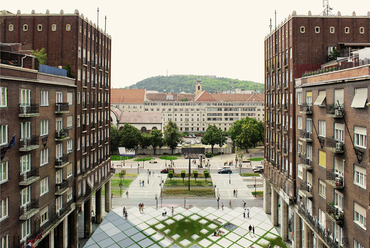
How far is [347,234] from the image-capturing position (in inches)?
781

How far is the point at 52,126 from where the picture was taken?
86.6 feet

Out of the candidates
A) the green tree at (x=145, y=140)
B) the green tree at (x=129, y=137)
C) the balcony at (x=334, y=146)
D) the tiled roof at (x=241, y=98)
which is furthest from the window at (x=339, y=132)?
the tiled roof at (x=241, y=98)

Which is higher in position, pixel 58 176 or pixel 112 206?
pixel 58 176

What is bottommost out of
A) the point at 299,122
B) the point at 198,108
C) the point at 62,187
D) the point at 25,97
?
the point at 62,187

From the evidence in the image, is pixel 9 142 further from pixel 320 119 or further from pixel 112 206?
pixel 112 206

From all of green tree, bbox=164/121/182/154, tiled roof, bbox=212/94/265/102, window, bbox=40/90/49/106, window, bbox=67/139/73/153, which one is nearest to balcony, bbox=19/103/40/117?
window, bbox=40/90/49/106

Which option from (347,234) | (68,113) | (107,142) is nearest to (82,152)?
(68,113)

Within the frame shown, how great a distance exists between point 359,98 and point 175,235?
93.6 feet

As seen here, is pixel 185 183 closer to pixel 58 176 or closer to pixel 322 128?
pixel 58 176

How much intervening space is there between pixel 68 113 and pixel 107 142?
15393mm

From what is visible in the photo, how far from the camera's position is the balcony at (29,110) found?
20622 mm

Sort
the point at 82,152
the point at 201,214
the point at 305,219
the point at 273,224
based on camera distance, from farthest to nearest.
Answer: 1. the point at 201,214
2. the point at 273,224
3. the point at 82,152
4. the point at 305,219

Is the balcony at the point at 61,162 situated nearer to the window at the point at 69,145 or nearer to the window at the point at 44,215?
the window at the point at 69,145

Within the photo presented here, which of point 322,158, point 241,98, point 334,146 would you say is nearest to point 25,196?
point 334,146
